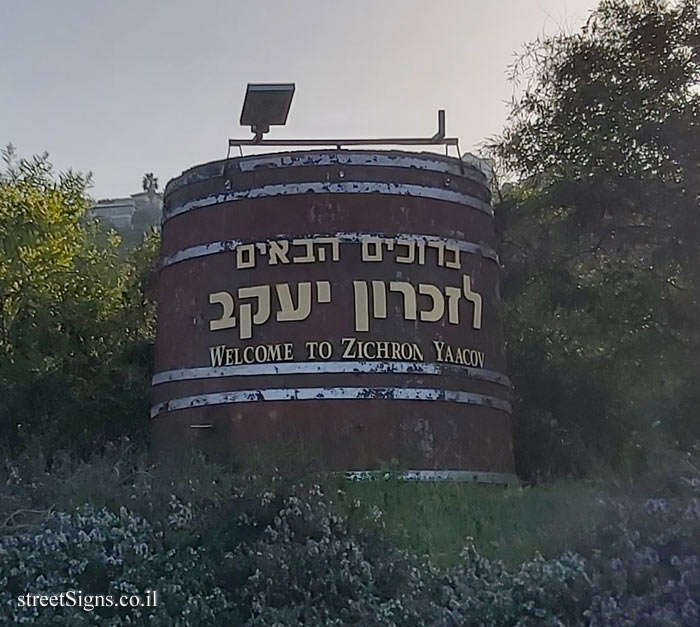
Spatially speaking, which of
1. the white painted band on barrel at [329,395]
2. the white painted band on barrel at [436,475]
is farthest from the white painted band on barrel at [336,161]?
the white painted band on barrel at [436,475]

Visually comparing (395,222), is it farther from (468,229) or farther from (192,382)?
(192,382)

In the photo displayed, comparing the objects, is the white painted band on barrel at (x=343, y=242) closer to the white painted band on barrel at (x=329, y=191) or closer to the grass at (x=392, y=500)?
the white painted band on barrel at (x=329, y=191)

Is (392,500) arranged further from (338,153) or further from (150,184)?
(150,184)

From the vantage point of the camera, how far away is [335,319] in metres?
9.84

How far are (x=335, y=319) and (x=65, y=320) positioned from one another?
689 cm

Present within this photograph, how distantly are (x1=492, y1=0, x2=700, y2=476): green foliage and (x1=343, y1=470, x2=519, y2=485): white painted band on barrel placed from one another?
1893 mm

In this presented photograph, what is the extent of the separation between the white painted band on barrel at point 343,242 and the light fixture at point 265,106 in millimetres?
2015

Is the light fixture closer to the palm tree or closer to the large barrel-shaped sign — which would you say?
the large barrel-shaped sign

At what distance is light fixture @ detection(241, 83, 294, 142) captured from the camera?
12102mm

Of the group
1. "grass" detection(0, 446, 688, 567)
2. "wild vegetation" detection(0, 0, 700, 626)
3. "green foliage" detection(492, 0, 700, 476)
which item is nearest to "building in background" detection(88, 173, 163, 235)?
"wild vegetation" detection(0, 0, 700, 626)

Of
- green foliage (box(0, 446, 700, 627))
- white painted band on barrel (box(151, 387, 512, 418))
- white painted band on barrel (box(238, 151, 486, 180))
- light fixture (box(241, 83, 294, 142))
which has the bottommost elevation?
green foliage (box(0, 446, 700, 627))

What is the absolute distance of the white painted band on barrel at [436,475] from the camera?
930 centimetres

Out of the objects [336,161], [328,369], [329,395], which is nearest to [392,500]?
[329,395]

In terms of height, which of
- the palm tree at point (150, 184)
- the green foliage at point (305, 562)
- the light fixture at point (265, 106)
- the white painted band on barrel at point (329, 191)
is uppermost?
the palm tree at point (150, 184)
